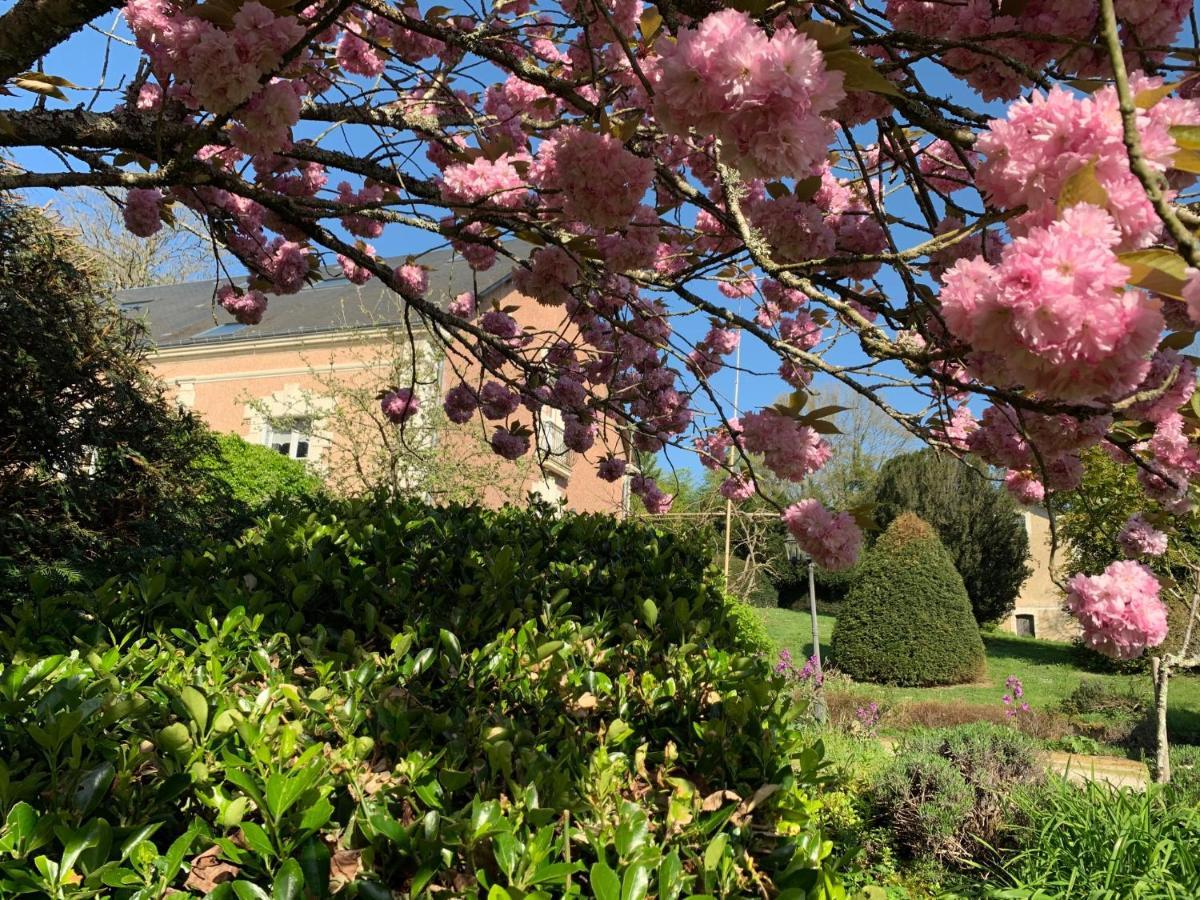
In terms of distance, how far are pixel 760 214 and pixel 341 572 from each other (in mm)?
1641

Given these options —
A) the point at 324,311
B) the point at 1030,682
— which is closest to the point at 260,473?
the point at 324,311

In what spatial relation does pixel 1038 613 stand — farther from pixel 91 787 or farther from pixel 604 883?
pixel 91 787

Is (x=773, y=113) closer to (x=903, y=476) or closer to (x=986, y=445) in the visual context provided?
(x=986, y=445)

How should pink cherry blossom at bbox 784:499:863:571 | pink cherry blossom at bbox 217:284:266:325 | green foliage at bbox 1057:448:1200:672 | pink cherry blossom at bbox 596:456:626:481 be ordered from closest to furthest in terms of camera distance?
pink cherry blossom at bbox 784:499:863:571 → pink cherry blossom at bbox 217:284:266:325 → pink cherry blossom at bbox 596:456:626:481 → green foliage at bbox 1057:448:1200:672

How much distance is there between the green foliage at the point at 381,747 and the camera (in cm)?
109

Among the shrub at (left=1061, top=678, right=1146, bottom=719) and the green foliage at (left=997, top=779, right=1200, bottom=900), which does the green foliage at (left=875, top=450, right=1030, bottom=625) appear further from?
the green foliage at (left=997, top=779, right=1200, bottom=900)

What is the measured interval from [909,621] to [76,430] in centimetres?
1245

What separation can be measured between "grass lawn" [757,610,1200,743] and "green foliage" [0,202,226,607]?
9103mm

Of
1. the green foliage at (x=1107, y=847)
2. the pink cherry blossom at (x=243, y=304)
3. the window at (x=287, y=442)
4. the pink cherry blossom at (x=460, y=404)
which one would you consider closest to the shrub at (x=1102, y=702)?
the green foliage at (x=1107, y=847)

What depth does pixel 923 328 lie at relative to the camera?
1.75 meters

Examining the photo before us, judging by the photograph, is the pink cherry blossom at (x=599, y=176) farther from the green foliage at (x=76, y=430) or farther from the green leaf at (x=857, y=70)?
the green foliage at (x=76, y=430)

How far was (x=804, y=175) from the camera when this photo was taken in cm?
114

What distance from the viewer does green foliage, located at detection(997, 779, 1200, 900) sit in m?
3.12

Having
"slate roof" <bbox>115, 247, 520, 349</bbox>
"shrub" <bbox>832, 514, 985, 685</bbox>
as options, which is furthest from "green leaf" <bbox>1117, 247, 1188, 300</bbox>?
"shrub" <bbox>832, 514, 985, 685</bbox>
